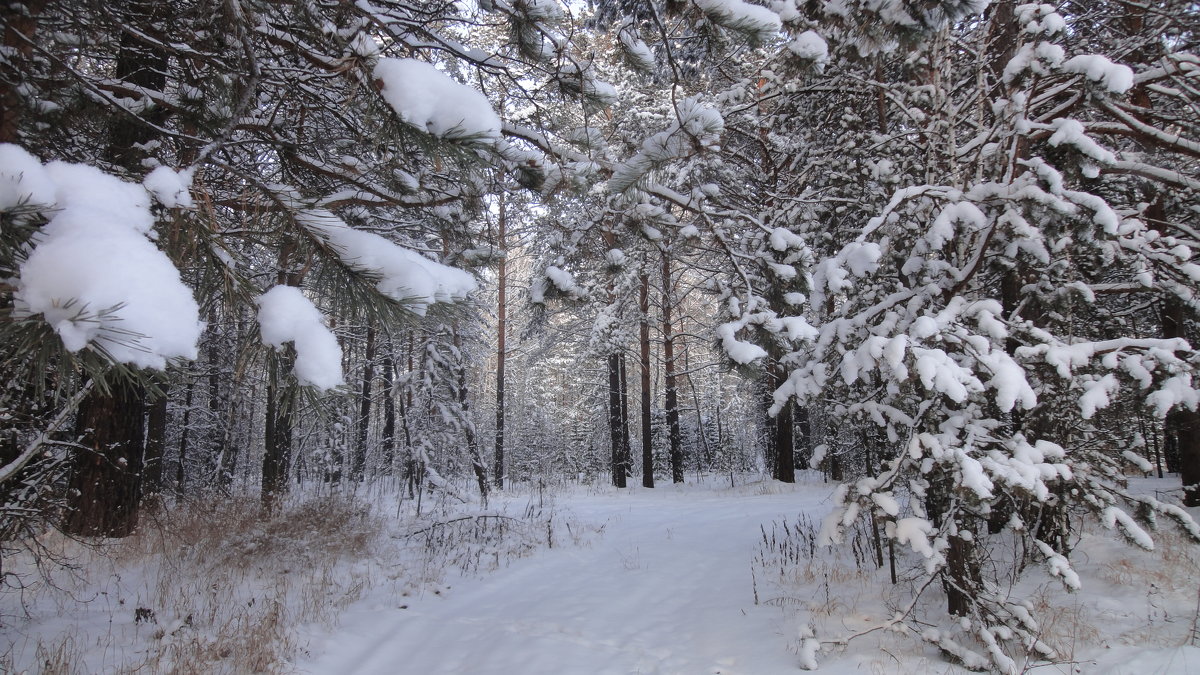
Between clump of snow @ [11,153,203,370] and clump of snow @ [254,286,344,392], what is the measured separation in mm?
418

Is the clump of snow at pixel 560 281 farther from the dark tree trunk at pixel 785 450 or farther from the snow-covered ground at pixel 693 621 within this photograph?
the dark tree trunk at pixel 785 450

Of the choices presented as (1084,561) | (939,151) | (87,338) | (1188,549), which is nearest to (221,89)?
(87,338)

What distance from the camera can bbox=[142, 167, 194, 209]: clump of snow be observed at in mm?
1621

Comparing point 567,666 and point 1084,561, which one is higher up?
point 1084,561

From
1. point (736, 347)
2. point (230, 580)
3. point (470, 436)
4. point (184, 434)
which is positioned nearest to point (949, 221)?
point (736, 347)

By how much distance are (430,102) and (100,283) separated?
53.0 inches

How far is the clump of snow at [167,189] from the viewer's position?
1621 millimetres

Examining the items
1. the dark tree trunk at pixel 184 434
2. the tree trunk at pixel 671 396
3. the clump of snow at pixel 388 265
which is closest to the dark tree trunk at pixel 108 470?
the clump of snow at pixel 388 265

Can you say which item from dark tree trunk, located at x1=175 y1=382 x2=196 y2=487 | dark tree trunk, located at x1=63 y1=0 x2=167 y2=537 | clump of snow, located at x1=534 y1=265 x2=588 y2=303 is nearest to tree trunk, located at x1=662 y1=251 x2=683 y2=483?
clump of snow, located at x1=534 y1=265 x2=588 y2=303

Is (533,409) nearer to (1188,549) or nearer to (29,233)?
(1188,549)

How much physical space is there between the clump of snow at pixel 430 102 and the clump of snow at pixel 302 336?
83 cm

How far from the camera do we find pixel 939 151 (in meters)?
4.43

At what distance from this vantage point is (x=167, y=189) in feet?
5.33

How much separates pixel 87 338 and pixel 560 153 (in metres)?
2.51
